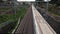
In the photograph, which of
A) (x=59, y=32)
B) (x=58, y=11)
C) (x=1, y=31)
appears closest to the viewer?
(x=59, y=32)

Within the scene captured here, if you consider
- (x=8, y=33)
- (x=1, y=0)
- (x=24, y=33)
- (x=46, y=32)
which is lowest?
(x=1, y=0)

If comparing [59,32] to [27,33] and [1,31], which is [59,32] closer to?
[1,31]

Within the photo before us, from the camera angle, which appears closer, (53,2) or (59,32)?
(59,32)

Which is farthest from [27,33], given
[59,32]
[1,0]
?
[1,0]

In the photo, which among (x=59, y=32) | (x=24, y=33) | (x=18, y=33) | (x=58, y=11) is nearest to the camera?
(x=18, y=33)

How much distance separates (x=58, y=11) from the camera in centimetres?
2806

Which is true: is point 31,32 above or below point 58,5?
above

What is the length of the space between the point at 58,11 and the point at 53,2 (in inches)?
330

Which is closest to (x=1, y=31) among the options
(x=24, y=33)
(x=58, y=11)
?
(x=24, y=33)

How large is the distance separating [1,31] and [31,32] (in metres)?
3.19

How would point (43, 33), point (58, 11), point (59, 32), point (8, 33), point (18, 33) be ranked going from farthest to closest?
point (58, 11)
point (8, 33)
point (59, 32)
point (18, 33)
point (43, 33)

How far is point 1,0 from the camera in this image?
5506 centimetres

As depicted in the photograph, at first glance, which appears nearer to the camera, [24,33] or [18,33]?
[18,33]

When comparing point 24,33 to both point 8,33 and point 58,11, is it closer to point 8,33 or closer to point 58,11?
point 8,33
